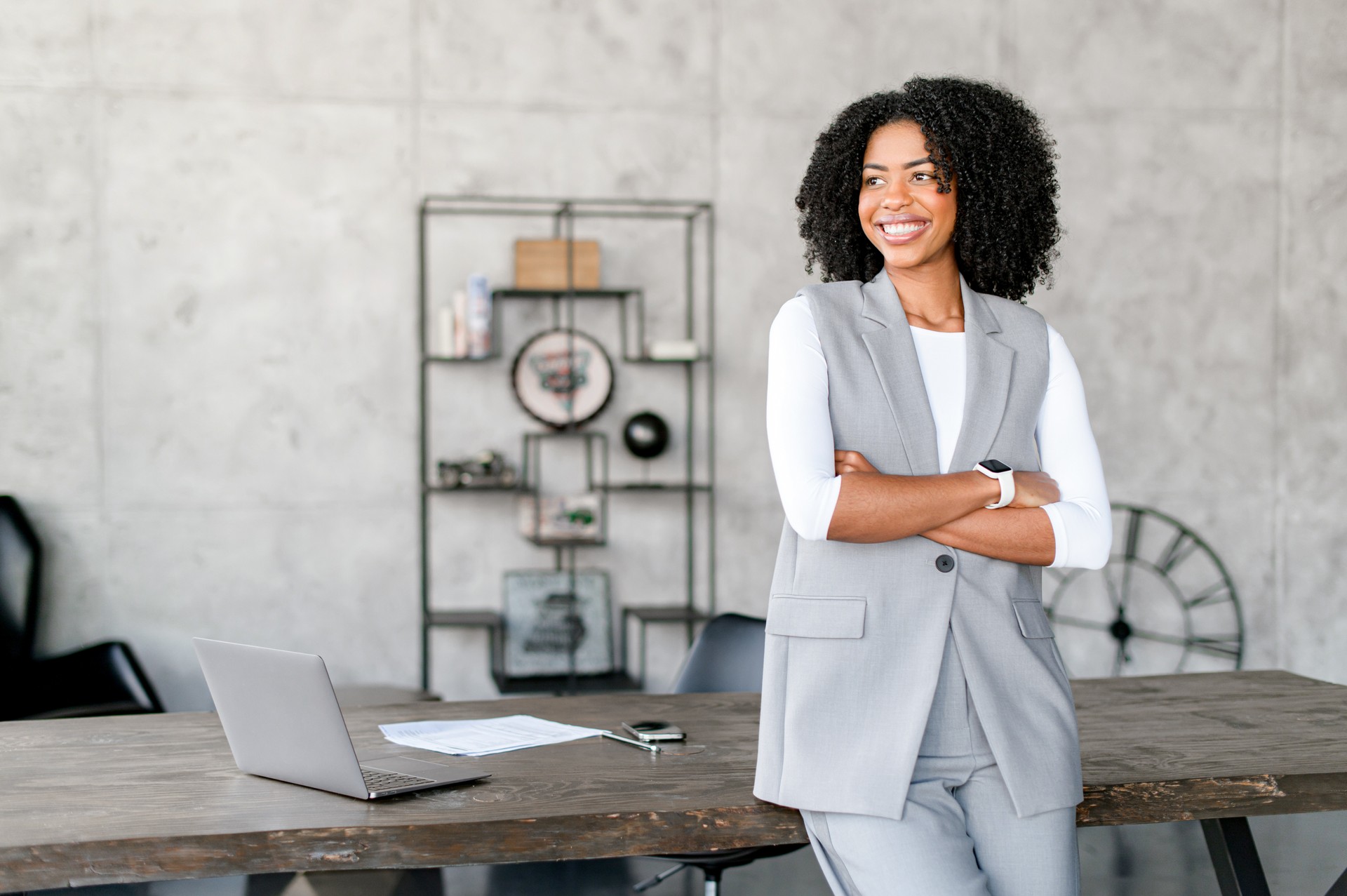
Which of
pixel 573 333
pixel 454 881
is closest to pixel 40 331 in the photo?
pixel 573 333

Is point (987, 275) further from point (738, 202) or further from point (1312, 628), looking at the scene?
point (1312, 628)

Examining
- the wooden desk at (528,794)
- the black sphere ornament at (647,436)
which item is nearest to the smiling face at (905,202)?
the wooden desk at (528,794)

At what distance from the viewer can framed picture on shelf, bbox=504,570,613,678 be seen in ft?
15.6

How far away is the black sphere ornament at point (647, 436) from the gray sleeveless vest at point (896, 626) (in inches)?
122

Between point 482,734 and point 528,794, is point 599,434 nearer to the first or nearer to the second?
point 482,734

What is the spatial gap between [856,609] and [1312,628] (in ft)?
15.6

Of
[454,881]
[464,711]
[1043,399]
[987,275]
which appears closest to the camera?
[1043,399]

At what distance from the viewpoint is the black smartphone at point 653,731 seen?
1923 mm

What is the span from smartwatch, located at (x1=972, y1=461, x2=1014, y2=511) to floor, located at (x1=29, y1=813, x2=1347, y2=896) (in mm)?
2066

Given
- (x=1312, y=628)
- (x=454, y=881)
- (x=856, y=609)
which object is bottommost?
(x=454, y=881)

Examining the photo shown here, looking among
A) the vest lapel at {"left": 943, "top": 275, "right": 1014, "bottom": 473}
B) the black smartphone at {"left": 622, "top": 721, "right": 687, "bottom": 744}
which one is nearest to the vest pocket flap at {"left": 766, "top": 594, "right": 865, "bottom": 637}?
the vest lapel at {"left": 943, "top": 275, "right": 1014, "bottom": 473}

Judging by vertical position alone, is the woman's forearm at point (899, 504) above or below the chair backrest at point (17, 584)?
above

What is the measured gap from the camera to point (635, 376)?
492cm

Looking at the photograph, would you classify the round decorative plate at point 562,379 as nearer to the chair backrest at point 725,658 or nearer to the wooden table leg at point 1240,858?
the chair backrest at point 725,658
